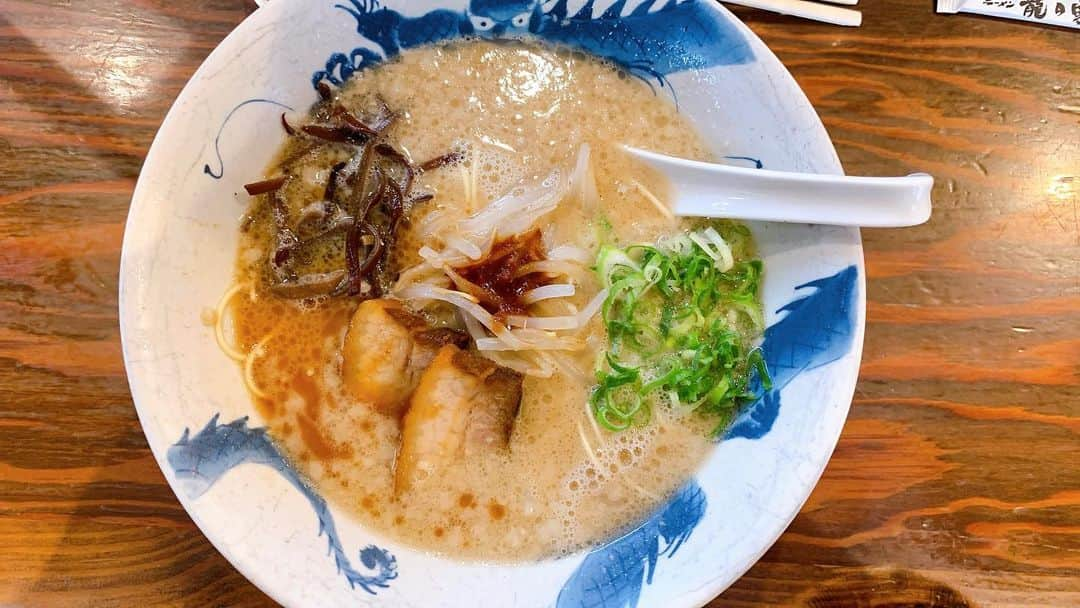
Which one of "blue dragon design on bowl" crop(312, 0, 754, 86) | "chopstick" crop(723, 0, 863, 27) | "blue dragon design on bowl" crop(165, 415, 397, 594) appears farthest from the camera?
"chopstick" crop(723, 0, 863, 27)

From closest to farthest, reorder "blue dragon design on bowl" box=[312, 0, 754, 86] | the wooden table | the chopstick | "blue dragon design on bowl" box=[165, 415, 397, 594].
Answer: "blue dragon design on bowl" box=[165, 415, 397, 594] < "blue dragon design on bowl" box=[312, 0, 754, 86] < the wooden table < the chopstick

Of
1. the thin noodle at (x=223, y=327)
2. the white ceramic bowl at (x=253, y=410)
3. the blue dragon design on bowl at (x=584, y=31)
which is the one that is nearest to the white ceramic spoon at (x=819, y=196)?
the white ceramic bowl at (x=253, y=410)

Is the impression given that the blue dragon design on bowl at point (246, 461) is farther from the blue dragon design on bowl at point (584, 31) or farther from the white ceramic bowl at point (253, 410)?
the blue dragon design on bowl at point (584, 31)

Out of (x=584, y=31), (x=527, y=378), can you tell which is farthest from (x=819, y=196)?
(x=527, y=378)

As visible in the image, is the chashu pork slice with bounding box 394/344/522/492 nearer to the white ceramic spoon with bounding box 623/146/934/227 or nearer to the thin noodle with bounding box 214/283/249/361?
the thin noodle with bounding box 214/283/249/361

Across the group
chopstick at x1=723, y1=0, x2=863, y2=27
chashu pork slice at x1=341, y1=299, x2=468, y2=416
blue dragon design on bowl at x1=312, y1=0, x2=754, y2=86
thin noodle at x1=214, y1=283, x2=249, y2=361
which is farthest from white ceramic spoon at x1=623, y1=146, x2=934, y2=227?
thin noodle at x1=214, y1=283, x2=249, y2=361

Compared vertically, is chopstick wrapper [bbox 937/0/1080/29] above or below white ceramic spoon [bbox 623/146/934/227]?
above

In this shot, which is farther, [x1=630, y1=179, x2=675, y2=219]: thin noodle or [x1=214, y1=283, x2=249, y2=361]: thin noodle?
[x1=630, y1=179, x2=675, y2=219]: thin noodle

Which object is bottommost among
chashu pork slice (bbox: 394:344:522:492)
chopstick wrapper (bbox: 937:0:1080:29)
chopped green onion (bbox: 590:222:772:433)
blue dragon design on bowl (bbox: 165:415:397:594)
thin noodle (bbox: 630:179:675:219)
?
blue dragon design on bowl (bbox: 165:415:397:594)
